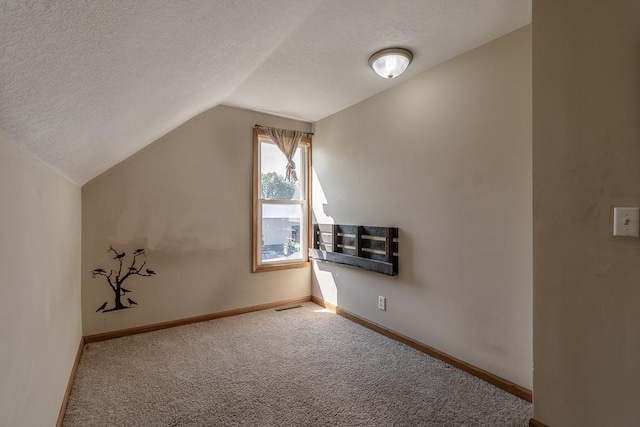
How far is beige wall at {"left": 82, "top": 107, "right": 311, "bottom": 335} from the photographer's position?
9.52 feet

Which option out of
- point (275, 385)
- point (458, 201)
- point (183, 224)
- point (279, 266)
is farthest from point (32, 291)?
point (279, 266)

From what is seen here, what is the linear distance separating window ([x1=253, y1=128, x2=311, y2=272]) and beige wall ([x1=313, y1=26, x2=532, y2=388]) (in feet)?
3.00

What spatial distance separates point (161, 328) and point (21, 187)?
2.45 metres

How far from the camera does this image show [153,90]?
1.38 meters

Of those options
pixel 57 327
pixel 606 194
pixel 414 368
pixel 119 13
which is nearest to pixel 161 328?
pixel 57 327

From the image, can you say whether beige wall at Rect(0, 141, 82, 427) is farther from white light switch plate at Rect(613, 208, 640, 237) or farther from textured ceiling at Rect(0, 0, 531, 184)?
white light switch plate at Rect(613, 208, 640, 237)

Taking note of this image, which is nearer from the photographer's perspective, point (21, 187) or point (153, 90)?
point (21, 187)

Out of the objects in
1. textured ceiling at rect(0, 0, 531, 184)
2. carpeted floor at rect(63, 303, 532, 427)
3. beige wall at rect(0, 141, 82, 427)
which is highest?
textured ceiling at rect(0, 0, 531, 184)

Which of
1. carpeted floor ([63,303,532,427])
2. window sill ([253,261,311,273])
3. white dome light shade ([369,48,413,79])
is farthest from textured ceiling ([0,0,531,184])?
window sill ([253,261,311,273])

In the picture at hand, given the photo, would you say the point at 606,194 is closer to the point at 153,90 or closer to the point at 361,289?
the point at 153,90

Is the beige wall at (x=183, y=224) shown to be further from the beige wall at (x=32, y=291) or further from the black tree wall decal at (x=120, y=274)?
the beige wall at (x=32, y=291)

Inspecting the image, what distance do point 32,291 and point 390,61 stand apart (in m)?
2.42

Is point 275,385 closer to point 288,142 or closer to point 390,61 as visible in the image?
point 390,61

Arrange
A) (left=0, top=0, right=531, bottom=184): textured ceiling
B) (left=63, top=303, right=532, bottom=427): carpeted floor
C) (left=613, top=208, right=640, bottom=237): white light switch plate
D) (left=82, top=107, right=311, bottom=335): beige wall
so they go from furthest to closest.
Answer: (left=82, top=107, right=311, bottom=335): beige wall, (left=63, top=303, right=532, bottom=427): carpeted floor, (left=613, top=208, right=640, bottom=237): white light switch plate, (left=0, top=0, right=531, bottom=184): textured ceiling
